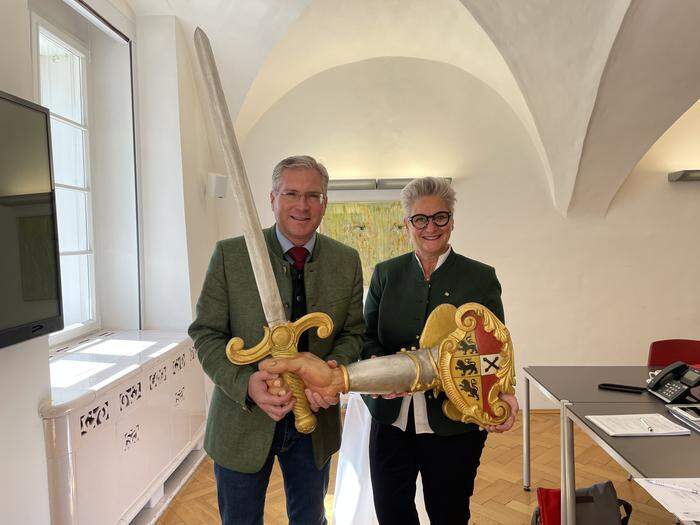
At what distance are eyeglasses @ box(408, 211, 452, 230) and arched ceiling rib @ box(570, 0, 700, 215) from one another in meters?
2.08

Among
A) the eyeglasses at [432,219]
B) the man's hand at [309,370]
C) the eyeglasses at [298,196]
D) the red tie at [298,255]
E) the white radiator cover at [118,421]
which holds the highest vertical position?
the eyeglasses at [298,196]

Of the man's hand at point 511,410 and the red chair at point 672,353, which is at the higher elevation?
the man's hand at point 511,410

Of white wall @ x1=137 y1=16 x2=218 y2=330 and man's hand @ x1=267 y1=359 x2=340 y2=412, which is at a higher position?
white wall @ x1=137 y1=16 x2=218 y2=330

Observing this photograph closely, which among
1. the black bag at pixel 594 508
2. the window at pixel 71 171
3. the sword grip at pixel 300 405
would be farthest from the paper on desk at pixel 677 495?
the window at pixel 71 171

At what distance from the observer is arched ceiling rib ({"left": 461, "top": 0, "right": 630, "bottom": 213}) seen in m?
3.18

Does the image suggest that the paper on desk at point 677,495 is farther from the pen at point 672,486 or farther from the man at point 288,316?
the man at point 288,316

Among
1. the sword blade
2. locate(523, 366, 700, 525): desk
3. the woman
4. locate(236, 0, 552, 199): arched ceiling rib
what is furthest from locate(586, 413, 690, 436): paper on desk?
locate(236, 0, 552, 199): arched ceiling rib

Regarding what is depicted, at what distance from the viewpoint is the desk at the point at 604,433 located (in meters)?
1.88

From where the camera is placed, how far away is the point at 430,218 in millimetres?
1772

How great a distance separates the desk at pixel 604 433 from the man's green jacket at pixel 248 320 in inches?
47.6

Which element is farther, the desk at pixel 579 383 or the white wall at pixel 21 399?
the desk at pixel 579 383

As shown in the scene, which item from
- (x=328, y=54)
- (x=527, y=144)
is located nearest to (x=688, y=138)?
(x=527, y=144)

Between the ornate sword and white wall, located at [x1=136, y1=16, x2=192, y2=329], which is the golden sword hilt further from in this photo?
white wall, located at [x1=136, y1=16, x2=192, y2=329]

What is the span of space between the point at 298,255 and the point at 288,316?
0.18 m
